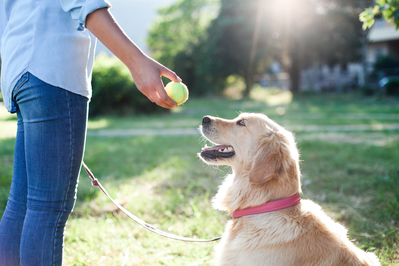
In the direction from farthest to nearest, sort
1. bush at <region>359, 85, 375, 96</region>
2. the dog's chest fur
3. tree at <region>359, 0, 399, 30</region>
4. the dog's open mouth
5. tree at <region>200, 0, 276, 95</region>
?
tree at <region>200, 0, 276, 95</region> → bush at <region>359, 85, 375, 96</region> → tree at <region>359, 0, 399, 30</region> → the dog's open mouth → the dog's chest fur

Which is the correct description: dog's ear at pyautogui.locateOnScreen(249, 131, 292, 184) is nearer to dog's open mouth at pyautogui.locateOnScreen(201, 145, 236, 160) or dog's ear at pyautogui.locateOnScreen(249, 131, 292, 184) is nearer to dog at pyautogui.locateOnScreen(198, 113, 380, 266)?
dog at pyautogui.locateOnScreen(198, 113, 380, 266)

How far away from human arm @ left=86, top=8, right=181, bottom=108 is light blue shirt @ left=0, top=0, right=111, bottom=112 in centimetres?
8

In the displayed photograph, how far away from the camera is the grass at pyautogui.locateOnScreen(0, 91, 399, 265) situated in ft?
9.39

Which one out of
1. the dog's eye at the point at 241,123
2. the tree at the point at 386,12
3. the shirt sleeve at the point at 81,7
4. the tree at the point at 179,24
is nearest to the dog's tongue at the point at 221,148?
the dog's eye at the point at 241,123

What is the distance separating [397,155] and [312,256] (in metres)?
4.77

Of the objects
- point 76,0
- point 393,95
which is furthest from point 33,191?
point 393,95

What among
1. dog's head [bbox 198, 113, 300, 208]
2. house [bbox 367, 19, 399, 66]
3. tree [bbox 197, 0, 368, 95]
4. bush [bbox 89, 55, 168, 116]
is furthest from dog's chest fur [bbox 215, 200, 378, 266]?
house [bbox 367, 19, 399, 66]

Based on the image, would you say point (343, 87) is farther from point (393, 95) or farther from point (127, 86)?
point (127, 86)

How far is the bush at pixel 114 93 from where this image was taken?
13648 mm

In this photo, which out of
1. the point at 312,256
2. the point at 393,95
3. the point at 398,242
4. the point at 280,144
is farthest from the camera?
the point at 393,95

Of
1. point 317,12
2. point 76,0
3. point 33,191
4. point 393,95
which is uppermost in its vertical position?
point 317,12

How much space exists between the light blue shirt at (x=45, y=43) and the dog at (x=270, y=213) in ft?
4.30

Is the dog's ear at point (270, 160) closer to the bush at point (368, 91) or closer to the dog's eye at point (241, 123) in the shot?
the dog's eye at point (241, 123)

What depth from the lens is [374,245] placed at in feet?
9.47
